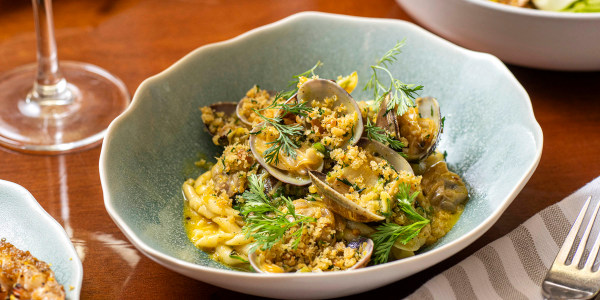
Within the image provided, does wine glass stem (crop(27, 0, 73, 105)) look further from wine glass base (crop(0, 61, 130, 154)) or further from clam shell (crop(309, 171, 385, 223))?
clam shell (crop(309, 171, 385, 223))

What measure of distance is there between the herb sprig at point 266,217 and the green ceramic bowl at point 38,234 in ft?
1.99

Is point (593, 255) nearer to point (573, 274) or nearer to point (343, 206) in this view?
point (573, 274)

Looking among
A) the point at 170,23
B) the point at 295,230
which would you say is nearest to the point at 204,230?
the point at 295,230

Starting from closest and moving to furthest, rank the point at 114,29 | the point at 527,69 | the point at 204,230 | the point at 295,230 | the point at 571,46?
1. the point at 295,230
2. the point at 204,230
3. the point at 571,46
4. the point at 527,69
5. the point at 114,29

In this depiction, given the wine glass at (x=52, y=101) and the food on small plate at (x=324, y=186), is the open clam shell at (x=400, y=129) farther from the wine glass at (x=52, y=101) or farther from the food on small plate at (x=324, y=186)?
the wine glass at (x=52, y=101)

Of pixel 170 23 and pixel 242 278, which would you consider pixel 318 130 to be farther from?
pixel 170 23

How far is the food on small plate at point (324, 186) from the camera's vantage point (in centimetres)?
219

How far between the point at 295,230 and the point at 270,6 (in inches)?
94.6

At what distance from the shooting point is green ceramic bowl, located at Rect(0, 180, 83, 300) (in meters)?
2.07

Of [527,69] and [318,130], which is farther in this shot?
[527,69]

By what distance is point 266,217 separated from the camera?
2293 mm

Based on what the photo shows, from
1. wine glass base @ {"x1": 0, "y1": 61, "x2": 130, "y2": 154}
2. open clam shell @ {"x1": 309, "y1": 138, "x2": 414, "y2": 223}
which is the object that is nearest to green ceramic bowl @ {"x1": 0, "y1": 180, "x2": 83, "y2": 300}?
wine glass base @ {"x1": 0, "y1": 61, "x2": 130, "y2": 154}

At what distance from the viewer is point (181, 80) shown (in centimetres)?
292

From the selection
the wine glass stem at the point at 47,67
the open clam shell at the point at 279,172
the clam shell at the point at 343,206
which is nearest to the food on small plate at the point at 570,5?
the open clam shell at the point at 279,172
